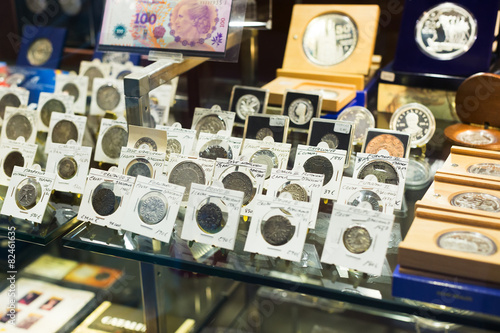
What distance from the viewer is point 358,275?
57.9 inches

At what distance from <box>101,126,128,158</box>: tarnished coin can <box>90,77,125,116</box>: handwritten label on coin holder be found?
459 mm

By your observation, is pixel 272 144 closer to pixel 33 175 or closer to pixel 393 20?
pixel 33 175

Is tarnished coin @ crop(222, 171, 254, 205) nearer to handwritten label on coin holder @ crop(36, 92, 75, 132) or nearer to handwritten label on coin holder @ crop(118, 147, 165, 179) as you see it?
handwritten label on coin holder @ crop(118, 147, 165, 179)

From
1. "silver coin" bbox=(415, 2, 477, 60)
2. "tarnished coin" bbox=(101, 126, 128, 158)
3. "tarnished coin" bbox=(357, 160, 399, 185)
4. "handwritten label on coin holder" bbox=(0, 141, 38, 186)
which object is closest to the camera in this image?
"tarnished coin" bbox=(357, 160, 399, 185)

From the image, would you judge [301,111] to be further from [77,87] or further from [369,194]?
[77,87]

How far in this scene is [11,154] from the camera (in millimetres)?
2037

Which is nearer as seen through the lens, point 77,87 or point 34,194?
point 34,194

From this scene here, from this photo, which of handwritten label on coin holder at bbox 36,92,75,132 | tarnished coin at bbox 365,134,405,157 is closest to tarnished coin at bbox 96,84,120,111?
handwritten label on coin holder at bbox 36,92,75,132

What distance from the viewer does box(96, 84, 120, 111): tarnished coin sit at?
2.58m

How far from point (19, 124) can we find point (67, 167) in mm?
547

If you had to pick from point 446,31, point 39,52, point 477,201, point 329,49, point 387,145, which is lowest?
point 477,201

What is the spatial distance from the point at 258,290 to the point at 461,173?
106 cm

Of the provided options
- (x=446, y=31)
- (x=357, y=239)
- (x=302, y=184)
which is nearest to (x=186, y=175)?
(x=302, y=184)

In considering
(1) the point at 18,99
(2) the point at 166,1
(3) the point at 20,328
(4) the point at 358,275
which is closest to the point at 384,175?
(4) the point at 358,275
